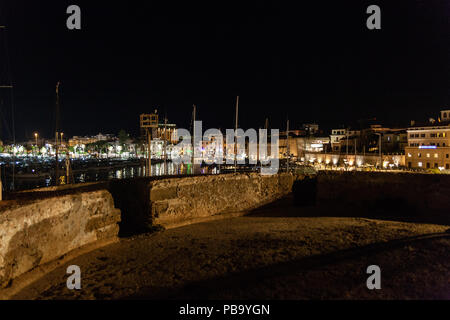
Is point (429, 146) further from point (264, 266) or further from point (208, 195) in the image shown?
point (264, 266)

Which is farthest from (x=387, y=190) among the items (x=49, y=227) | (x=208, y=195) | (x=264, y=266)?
(x=49, y=227)

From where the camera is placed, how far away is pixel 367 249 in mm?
8039

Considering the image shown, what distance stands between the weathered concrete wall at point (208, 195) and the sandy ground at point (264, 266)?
1452 mm

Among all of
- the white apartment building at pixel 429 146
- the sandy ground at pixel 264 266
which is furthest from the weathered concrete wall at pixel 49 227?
the white apartment building at pixel 429 146

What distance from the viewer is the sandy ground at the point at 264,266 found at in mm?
5797

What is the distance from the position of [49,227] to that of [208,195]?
23.5 feet

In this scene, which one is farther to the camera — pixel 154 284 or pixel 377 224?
pixel 377 224

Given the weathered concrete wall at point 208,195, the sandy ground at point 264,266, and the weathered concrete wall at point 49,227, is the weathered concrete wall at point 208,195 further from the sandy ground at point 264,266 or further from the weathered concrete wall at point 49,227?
the weathered concrete wall at point 49,227

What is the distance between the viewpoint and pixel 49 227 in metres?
7.17

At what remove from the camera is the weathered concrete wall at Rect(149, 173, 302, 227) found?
11.6m

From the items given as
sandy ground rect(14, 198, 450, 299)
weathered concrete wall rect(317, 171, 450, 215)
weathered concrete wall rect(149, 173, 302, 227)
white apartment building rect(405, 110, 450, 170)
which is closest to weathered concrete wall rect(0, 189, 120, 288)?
sandy ground rect(14, 198, 450, 299)

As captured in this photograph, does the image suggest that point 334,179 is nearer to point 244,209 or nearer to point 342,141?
point 244,209

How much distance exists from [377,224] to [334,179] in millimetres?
8396
